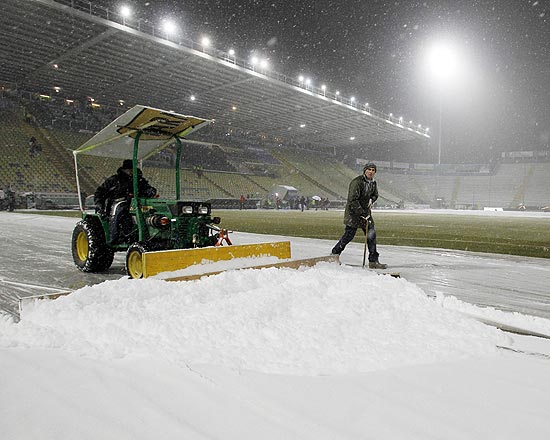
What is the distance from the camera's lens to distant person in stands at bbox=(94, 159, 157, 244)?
5.14 m

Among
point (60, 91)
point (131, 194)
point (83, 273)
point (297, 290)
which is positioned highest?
point (60, 91)

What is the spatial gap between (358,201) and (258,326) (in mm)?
3506

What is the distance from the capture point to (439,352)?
2436mm

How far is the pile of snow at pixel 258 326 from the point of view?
234cm

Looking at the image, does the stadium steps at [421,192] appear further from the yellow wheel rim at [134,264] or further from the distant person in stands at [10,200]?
the yellow wheel rim at [134,264]

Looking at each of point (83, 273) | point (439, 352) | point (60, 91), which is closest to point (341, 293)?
point (439, 352)

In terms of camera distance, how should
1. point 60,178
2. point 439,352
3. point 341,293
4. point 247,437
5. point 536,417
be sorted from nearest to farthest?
point 247,437 → point 536,417 → point 439,352 → point 341,293 → point 60,178

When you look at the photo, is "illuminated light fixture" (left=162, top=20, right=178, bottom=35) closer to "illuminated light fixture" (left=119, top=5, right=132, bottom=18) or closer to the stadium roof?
the stadium roof

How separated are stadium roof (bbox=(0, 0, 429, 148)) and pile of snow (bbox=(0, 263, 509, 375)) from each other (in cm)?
2280

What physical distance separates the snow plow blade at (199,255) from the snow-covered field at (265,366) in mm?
313

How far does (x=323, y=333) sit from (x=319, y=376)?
51cm

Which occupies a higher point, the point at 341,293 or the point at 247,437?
the point at 341,293

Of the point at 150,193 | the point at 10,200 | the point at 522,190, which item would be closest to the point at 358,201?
the point at 150,193

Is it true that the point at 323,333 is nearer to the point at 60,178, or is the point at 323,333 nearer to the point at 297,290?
the point at 297,290
